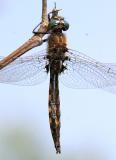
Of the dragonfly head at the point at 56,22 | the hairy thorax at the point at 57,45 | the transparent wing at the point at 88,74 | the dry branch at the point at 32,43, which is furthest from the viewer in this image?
the transparent wing at the point at 88,74

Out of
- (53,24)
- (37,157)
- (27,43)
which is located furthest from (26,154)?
(27,43)

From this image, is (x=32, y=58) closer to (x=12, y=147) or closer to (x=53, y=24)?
(x=53, y=24)

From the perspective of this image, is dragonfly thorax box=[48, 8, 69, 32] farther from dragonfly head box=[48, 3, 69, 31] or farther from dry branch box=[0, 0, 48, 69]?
dry branch box=[0, 0, 48, 69]

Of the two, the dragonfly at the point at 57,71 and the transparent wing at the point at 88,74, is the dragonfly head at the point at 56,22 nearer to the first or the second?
the dragonfly at the point at 57,71

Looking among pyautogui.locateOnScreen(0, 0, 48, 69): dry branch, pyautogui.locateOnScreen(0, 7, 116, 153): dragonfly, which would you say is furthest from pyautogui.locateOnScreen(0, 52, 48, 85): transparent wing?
pyautogui.locateOnScreen(0, 0, 48, 69): dry branch

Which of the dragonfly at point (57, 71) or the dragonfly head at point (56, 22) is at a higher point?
the dragonfly head at point (56, 22)

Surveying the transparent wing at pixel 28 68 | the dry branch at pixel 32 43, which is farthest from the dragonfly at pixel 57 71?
the dry branch at pixel 32 43

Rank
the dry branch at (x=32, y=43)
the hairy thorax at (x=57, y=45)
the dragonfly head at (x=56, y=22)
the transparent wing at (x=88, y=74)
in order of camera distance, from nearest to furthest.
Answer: the dry branch at (x=32, y=43) → the dragonfly head at (x=56, y=22) → the hairy thorax at (x=57, y=45) → the transparent wing at (x=88, y=74)
